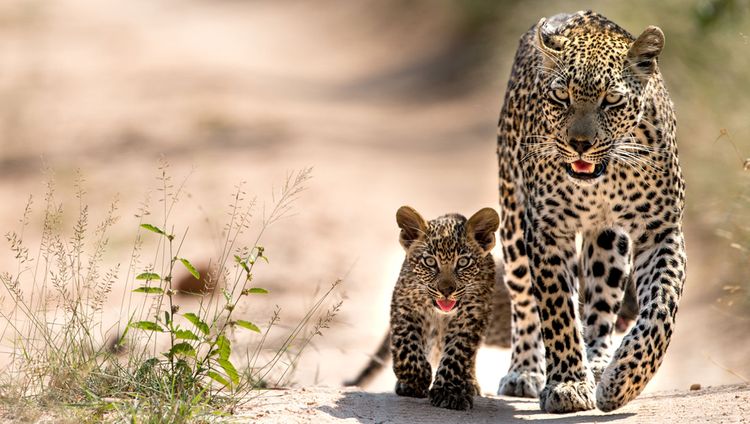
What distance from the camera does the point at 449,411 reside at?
24.5 feet

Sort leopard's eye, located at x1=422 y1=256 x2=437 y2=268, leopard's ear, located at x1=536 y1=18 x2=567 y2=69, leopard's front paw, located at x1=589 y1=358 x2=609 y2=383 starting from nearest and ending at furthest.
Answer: leopard's ear, located at x1=536 y1=18 x2=567 y2=69
leopard's eye, located at x1=422 y1=256 x2=437 y2=268
leopard's front paw, located at x1=589 y1=358 x2=609 y2=383

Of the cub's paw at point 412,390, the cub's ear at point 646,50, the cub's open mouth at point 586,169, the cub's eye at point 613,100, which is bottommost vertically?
the cub's paw at point 412,390

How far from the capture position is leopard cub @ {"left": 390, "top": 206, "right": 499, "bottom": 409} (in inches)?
303

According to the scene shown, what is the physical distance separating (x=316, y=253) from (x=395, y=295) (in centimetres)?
693

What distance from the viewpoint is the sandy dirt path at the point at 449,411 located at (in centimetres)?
695

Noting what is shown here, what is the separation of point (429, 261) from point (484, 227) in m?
0.52

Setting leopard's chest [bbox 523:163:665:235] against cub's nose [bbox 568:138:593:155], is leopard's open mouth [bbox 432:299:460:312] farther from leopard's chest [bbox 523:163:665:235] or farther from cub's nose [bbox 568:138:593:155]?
cub's nose [bbox 568:138:593:155]

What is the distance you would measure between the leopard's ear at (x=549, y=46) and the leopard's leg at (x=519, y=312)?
1.33m

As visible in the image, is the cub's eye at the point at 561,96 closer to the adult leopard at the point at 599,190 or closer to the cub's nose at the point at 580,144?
the adult leopard at the point at 599,190

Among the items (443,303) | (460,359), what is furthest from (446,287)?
(460,359)

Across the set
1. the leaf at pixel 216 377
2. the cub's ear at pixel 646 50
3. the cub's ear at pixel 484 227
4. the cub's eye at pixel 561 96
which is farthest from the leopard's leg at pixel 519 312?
the leaf at pixel 216 377

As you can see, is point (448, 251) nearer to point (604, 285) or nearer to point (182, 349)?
point (604, 285)

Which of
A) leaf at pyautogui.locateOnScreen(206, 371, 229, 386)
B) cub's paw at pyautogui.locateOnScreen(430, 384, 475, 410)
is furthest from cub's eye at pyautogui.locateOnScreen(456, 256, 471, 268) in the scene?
leaf at pyautogui.locateOnScreen(206, 371, 229, 386)

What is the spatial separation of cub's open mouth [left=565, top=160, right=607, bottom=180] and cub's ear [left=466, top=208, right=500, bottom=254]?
888mm
